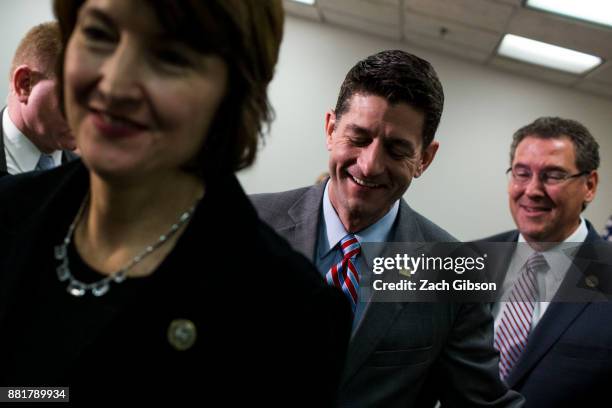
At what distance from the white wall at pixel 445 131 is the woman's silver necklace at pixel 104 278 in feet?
17.5

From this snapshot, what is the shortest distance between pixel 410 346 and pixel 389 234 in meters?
0.31

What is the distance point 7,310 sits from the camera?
83 cm

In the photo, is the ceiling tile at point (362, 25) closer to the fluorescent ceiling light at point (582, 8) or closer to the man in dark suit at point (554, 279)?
the fluorescent ceiling light at point (582, 8)

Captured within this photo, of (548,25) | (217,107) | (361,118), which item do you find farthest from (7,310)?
(548,25)

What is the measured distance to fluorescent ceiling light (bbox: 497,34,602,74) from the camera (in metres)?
5.04

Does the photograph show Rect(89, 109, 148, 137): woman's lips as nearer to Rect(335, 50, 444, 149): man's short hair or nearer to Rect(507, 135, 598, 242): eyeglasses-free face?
Rect(335, 50, 444, 149): man's short hair

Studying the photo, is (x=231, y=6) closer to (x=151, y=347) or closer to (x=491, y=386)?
(x=151, y=347)

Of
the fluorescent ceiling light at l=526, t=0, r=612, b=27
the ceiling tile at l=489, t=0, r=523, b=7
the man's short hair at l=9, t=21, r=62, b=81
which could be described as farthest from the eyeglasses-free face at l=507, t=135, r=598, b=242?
the man's short hair at l=9, t=21, r=62, b=81

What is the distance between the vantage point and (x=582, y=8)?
161 inches

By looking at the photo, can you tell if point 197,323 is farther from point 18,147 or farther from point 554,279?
point 554,279

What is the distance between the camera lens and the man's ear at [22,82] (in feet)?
7.29

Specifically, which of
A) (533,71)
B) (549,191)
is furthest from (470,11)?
(549,191)

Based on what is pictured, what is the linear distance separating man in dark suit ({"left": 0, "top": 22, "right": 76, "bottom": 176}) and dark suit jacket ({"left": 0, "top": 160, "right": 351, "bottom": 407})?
59.9 inches

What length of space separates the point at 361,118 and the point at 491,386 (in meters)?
0.79
